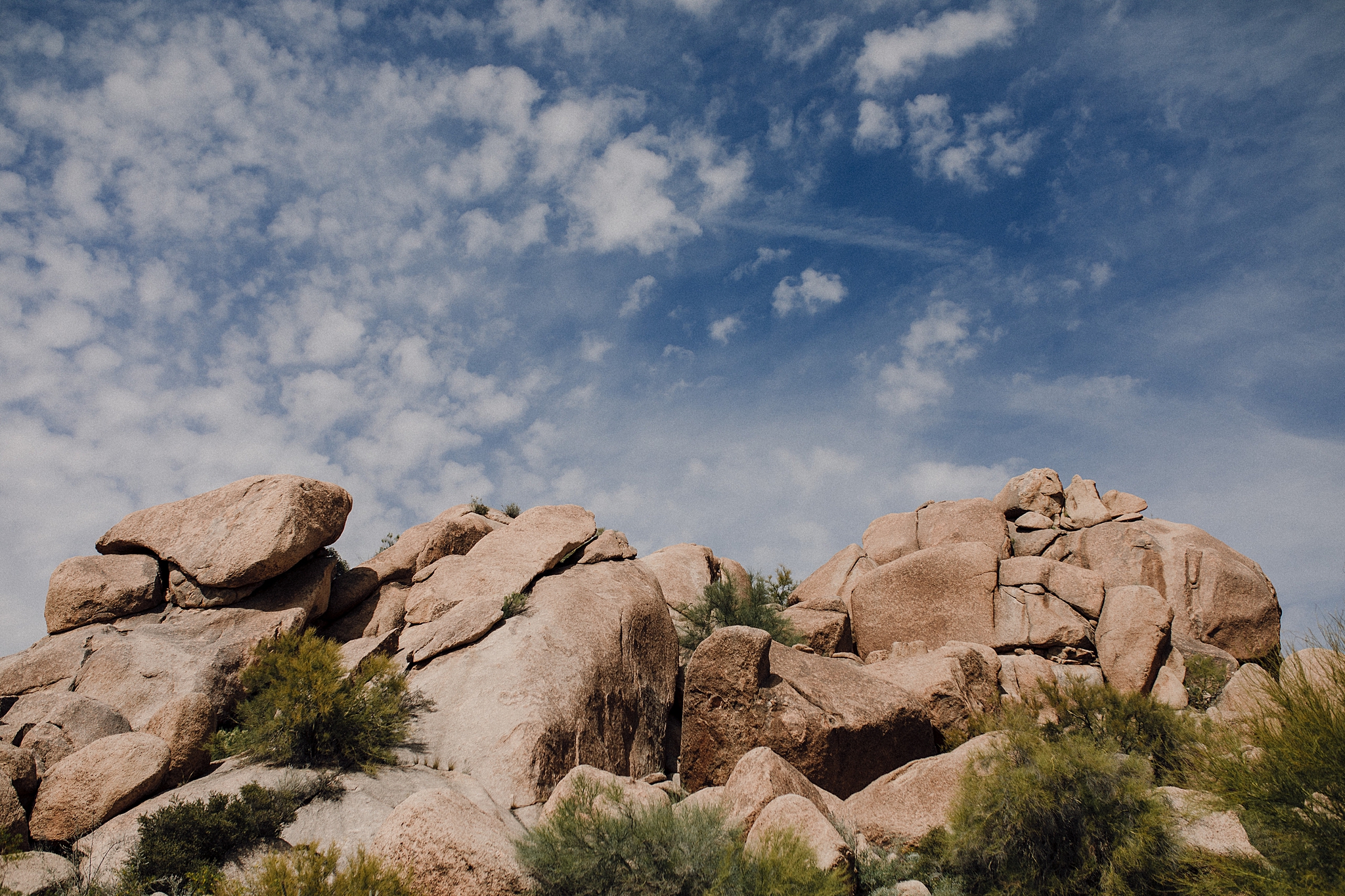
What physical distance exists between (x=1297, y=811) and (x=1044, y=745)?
312 centimetres

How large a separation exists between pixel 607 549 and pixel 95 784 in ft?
40.5

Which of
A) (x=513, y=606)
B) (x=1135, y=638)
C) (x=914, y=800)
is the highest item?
(x=513, y=606)

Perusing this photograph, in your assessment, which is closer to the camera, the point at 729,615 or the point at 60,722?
the point at 60,722

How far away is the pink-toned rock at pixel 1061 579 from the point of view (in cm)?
2234

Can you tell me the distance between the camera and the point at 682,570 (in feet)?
83.3

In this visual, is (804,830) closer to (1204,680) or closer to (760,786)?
(760,786)

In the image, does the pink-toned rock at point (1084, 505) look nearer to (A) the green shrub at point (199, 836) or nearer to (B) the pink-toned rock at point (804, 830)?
(B) the pink-toned rock at point (804, 830)

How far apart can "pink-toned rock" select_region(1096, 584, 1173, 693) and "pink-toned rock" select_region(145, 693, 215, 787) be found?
2077 centimetres

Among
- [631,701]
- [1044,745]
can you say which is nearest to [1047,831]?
[1044,745]

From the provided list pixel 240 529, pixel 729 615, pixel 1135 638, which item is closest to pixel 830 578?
pixel 729 615

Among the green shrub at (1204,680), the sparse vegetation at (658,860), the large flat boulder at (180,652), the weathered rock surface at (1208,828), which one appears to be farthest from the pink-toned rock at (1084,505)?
the large flat boulder at (180,652)

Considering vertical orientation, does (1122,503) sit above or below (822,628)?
above

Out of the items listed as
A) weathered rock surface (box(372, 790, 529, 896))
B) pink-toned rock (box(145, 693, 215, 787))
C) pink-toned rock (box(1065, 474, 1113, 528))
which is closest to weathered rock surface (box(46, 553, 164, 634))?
pink-toned rock (box(145, 693, 215, 787))

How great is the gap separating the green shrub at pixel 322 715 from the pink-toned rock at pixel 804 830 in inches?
263
